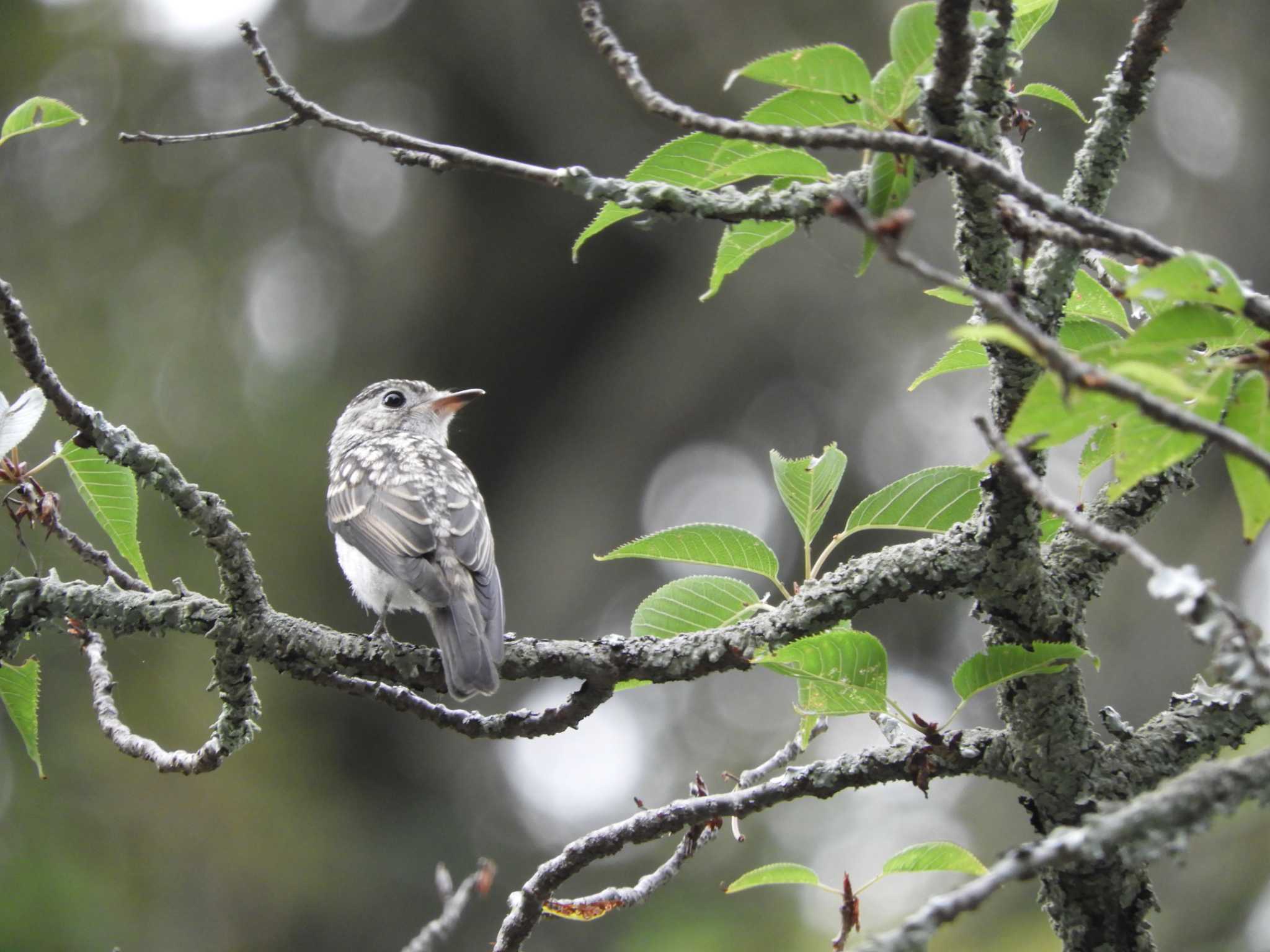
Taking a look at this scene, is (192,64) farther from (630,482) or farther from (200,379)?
(630,482)

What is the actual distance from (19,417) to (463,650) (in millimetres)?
1325

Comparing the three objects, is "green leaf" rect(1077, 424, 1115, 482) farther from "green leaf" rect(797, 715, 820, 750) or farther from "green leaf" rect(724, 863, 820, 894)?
"green leaf" rect(724, 863, 820, 894)

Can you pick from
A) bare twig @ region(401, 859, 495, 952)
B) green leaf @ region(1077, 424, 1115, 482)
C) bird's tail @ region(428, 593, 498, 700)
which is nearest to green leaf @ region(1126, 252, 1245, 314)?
green leaf @ region(1077, 424, 1115, 482)

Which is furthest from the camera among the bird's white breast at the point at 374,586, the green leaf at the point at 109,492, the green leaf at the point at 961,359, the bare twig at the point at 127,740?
the bird's white breast at the point at 374,586

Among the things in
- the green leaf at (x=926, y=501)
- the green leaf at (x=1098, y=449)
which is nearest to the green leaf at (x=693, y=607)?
the green leaf at (x=926, y=501)

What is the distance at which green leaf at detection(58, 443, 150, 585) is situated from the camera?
2.76 m

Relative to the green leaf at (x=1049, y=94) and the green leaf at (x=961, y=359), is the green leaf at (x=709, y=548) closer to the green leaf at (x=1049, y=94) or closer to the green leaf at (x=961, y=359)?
the green leaf at (x=961, y=359)

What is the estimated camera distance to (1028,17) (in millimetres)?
2355

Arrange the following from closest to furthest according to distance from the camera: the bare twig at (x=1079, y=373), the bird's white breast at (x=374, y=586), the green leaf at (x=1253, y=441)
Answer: the bare twig at (x=1079, y=373) → the green leaf at (x=1253, y=441) → the bird's white breast at (x=374, y=586)

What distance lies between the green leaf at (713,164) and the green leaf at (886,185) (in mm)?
88

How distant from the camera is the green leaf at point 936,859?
2342 mm

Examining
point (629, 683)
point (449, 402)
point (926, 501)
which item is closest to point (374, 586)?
point (449, 402)

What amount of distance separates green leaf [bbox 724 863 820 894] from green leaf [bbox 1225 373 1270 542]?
1191 mm

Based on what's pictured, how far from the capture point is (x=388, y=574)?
14.4 feet
